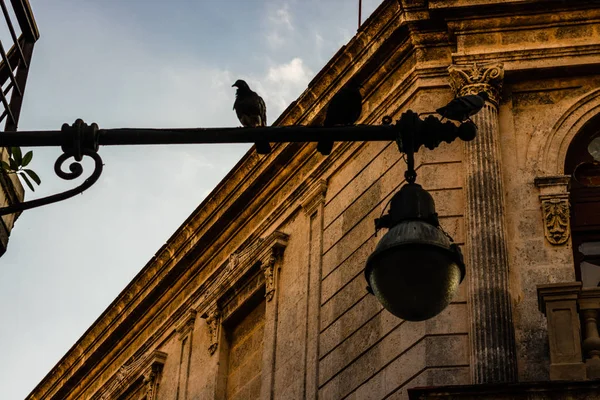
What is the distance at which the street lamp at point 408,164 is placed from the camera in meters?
7.89

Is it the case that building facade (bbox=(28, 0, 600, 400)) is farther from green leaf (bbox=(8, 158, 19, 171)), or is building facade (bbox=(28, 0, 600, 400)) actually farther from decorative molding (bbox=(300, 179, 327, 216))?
green leaf (bbox=(8, 158, 19, 171))

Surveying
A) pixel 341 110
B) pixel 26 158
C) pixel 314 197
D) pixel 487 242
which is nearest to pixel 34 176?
pixel 26 158

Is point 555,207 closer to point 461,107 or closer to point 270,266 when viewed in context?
point 270,266

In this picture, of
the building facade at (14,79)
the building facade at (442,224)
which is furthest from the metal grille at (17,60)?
the building facade at (442,224)

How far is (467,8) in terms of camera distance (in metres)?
16.4

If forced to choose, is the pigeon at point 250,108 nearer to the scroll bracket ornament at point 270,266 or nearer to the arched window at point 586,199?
the scroll bracket ornament at point 270,266

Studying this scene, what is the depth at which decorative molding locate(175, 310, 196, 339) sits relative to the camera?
20672 millimetres

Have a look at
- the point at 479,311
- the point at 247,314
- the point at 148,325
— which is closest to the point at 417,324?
the point at 479,311

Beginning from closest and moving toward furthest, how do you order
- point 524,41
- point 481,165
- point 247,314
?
point 481,165 < point 524,41 < point 247,314

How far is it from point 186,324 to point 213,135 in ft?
43.1

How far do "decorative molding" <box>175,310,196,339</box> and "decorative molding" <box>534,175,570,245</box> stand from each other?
289 inches

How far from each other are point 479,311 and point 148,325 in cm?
978

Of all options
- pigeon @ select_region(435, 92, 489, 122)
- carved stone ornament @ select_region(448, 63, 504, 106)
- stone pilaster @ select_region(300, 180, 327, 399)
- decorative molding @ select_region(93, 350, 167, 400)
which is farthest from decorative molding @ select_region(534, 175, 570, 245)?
decorative molding @ select_region(93, 350, 167, 400)

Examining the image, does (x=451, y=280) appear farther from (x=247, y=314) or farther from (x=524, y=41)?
(x=247, y=314)
